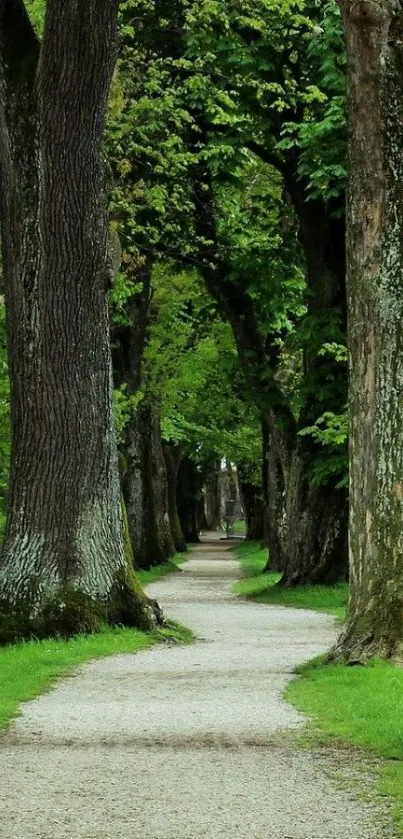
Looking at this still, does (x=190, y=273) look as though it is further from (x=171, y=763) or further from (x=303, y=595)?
(x=171, y=763)

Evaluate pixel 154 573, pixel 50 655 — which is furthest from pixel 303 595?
pixel 50 655

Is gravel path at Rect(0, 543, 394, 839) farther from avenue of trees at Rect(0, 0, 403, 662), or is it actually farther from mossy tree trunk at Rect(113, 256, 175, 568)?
mossy tree trunk at Rect(113, 256, 175, 568)

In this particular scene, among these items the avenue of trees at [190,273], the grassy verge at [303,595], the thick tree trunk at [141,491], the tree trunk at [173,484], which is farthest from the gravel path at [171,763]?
the tree trunk at [173,484]

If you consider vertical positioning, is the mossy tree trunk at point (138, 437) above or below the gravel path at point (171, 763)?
above

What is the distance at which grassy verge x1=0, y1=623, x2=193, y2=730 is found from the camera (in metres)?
10.2

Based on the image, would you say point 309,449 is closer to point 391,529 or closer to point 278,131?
point 278,131

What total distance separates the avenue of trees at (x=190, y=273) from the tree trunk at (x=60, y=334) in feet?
0.08

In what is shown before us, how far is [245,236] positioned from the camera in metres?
25.6

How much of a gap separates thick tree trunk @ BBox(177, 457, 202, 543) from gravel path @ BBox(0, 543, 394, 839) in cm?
4709

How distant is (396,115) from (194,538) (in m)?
55.1

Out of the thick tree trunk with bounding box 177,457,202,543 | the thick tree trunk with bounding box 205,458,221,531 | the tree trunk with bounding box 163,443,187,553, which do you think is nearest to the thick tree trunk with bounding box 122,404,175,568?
the tree trunk with bounding box 163,443,187,553

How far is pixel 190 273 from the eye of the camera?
2933cm

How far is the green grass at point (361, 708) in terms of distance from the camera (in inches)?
283

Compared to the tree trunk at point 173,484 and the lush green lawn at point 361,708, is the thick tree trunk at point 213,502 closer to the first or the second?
the tree trunk at point 173,484
